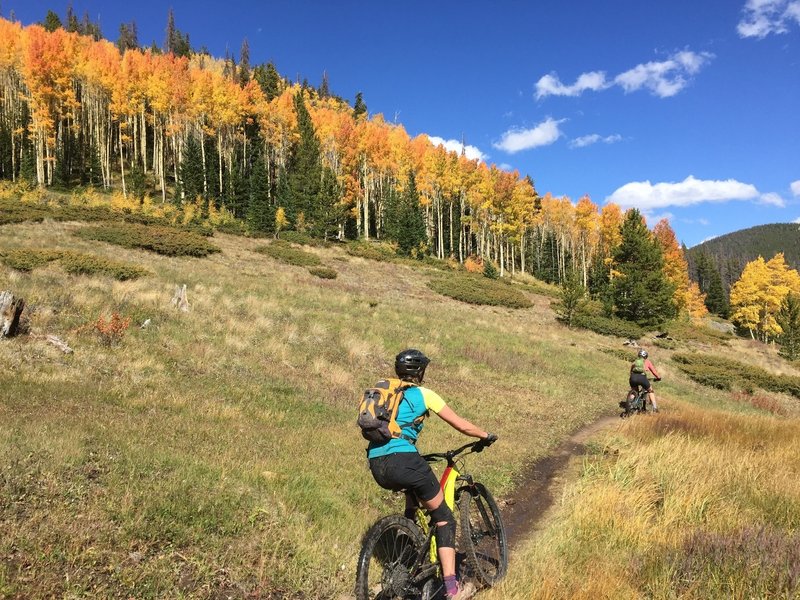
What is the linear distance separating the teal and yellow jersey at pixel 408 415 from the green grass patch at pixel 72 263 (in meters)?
19.0

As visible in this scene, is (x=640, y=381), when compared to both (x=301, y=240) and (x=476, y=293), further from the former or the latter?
(x=301, y=240)

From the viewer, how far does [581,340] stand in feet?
97.8

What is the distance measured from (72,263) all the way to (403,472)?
2037 centimetres

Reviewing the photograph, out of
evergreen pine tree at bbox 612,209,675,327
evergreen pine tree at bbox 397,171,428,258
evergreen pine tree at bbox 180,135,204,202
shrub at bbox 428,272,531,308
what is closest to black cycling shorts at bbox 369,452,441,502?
shrub at bbox 428,272,531,308

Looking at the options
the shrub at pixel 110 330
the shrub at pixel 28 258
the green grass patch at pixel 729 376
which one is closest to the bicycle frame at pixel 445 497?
Answer: the shrub at pixel 110 330

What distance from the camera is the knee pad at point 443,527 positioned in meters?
4.40

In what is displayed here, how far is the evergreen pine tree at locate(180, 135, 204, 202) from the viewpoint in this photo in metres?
52.5

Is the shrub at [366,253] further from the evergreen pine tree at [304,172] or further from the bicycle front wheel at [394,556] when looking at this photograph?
the bicycle front wheel at [394,556]

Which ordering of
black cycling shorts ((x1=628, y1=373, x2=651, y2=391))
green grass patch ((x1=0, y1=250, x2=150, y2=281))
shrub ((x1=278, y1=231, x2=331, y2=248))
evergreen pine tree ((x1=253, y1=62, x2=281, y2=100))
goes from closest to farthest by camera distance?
black cycling shorts ((x1=628, y1=373, x2=651, y2=391)) → green grass patch ((x1=0, y1=250, x2=150, y2=281)) → shrub ((x1=278, y1=231, x2=331, y2=248)) → evergreen pine tree ((x1=253, y1=62, x2=281, y2=100))

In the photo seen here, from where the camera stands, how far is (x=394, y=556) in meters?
4.38

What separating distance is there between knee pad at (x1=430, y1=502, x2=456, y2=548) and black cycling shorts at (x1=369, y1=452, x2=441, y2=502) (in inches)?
10.0

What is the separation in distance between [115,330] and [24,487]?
7.79m

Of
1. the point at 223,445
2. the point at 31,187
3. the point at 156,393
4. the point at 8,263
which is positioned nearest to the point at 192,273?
the point at 8,263

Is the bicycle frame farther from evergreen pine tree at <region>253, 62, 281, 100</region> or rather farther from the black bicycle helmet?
evergreen pine tree at <region>253, 62, 281, 100</region>
